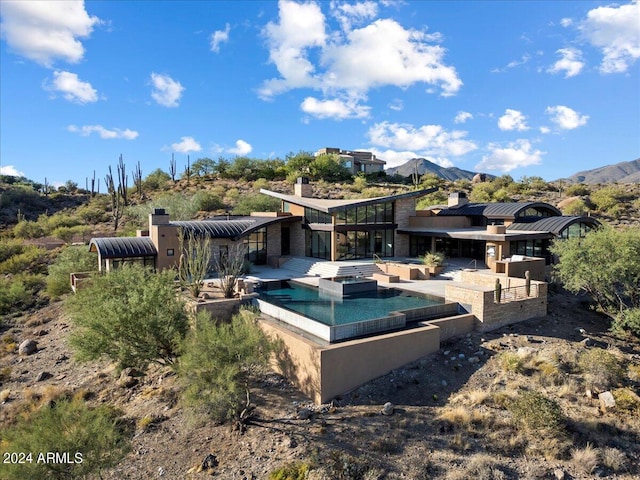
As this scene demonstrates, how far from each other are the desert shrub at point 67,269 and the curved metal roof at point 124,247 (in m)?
1.14

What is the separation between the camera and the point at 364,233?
2834 centimetres

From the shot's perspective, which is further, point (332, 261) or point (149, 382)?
point (332, 261)

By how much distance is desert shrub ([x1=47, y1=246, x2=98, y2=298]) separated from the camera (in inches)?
964

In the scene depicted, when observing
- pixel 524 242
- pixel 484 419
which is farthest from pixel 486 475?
pixel 524 242

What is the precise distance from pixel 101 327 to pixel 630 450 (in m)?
15.3

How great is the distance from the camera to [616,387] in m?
12.7

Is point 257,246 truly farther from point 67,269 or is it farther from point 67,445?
point 67,445

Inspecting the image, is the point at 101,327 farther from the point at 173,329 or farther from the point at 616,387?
the point at 616,387

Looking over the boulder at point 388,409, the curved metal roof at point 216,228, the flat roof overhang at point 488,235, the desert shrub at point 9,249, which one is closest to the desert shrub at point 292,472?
the boulder at point 388,409

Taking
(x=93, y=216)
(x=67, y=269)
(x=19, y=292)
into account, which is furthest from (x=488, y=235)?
(x=93, y=216)

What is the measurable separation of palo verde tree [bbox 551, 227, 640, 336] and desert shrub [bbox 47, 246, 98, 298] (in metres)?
25.8

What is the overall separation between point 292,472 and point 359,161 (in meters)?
70.2

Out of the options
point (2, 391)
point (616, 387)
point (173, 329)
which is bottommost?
point (2, 391)

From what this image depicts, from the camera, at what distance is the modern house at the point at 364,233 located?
939 inches
